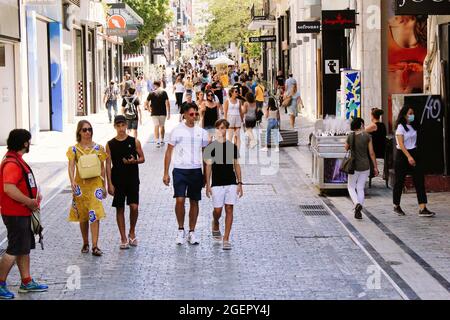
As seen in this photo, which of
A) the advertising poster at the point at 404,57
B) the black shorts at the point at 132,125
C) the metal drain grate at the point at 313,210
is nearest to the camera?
the metal drain grate at the point at 313,210

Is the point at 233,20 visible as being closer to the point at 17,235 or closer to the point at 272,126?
the point at 272,126

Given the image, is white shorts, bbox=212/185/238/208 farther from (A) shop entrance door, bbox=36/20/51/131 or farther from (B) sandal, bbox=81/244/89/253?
(A) shop entrance door, bbox=36/20/51/131

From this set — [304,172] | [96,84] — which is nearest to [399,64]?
[304,172]

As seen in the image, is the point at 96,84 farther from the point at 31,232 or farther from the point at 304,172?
the point at 31,232

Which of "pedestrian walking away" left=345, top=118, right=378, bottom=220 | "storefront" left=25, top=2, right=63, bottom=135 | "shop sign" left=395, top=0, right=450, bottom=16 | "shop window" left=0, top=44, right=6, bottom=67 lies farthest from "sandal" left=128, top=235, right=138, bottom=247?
"storefront" left=25, top=2, right=63, bottom=135

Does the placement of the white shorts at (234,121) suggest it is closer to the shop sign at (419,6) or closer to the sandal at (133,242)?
the shop sign at (419,6)

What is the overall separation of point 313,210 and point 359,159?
1.31 metres

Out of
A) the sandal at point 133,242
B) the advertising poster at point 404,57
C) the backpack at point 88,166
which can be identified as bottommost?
the sandal at point 133,242

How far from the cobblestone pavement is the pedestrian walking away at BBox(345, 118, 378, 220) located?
527mm

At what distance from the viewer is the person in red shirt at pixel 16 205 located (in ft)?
30.5

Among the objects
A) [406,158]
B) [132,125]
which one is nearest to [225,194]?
[406,158]

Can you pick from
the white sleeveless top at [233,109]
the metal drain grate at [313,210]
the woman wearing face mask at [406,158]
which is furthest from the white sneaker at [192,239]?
the white sleeveless top at [233,109]

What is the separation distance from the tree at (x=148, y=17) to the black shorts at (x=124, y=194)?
180ft

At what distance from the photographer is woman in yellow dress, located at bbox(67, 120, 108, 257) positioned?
37.4 feet
